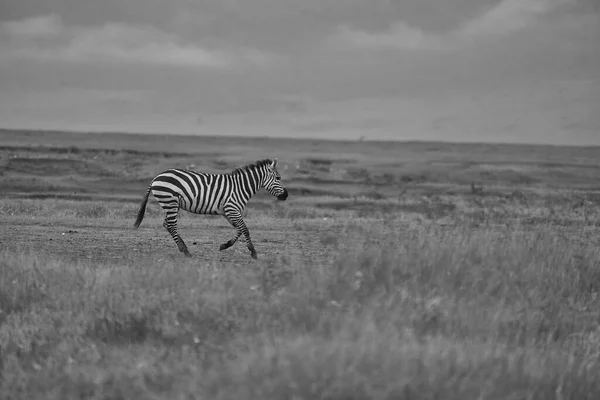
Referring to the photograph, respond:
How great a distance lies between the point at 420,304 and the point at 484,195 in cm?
3648

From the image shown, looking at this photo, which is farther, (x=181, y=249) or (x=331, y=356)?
(x=181, y=249)

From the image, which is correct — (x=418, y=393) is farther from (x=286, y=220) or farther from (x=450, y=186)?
(x=450, y=186)

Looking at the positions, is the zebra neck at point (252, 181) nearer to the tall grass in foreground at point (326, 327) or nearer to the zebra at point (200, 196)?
the zebra at point (200, 196)

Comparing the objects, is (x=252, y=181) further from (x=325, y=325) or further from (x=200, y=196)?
(x=325, y=325)

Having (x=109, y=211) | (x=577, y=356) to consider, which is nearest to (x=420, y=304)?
(x=577, y=356)

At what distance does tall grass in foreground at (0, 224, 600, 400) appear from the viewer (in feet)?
21.1

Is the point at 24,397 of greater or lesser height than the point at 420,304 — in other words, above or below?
below

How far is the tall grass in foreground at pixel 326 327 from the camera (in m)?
6.44

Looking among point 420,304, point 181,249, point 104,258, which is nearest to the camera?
point 420,304

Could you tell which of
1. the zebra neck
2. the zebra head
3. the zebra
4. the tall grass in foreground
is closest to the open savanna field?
the tall grass in foreground

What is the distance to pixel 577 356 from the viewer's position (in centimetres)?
802

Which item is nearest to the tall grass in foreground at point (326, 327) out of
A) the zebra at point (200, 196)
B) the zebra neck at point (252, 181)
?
the zebra at point (200, 196)

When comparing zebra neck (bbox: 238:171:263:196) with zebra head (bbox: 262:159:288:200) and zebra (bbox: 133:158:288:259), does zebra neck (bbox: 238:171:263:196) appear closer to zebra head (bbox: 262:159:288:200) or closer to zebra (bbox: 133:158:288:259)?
zebra (bbox: 133:158:288:259)

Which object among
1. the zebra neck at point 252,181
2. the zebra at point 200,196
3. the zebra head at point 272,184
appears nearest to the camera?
the zebra at point 200,196
